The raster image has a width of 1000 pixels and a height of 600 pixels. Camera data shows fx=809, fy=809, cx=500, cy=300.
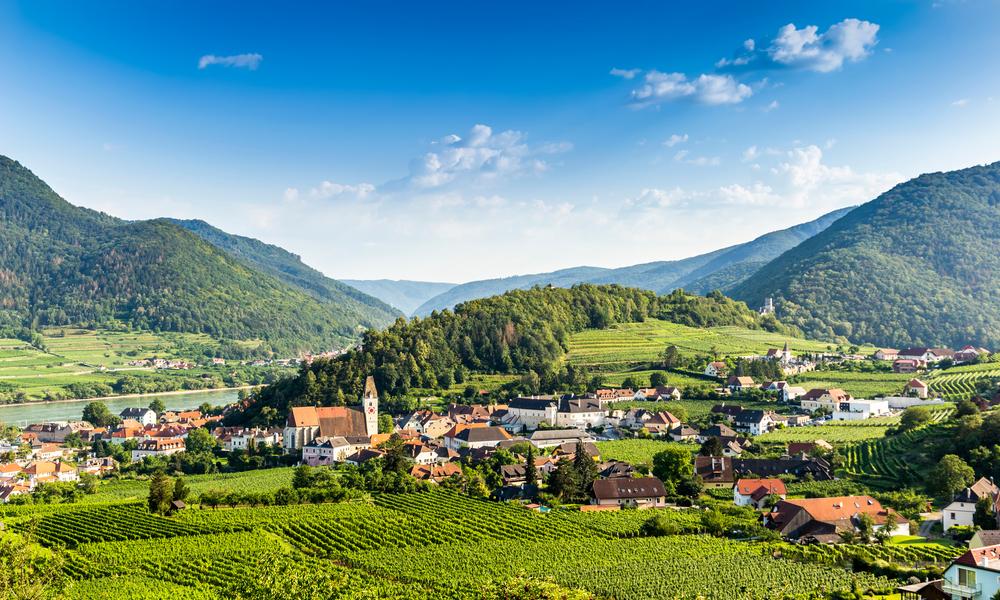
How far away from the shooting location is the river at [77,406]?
103 metres

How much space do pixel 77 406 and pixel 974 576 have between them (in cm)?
12026

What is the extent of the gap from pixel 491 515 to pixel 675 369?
54.1 metres

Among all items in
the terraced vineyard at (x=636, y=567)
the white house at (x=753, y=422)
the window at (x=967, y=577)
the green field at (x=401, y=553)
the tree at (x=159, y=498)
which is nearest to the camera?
the window at (x=967, y=577)

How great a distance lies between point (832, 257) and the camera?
184 metres

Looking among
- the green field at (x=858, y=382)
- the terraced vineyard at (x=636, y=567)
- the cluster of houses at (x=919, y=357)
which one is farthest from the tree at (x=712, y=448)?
the cluster of houses at (x=919, y=357)

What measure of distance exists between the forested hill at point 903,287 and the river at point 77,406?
105 m

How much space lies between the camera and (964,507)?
136ft

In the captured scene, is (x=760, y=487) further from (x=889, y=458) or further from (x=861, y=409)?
(x=861, y=409)

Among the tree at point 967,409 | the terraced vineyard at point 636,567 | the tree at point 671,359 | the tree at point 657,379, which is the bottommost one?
the terraced vineyard at point 636,567

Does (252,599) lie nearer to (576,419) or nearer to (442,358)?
(576,419)

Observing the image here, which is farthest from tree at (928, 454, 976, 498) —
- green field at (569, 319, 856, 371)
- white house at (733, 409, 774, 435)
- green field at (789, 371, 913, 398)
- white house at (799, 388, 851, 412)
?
green field at (569, 319, 856, 371)

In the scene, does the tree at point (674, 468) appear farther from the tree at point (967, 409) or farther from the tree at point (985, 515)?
the tree at point (967, 409)

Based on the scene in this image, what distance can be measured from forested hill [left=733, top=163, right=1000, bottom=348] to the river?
105 m

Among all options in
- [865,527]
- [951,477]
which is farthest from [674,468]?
[951,477]
